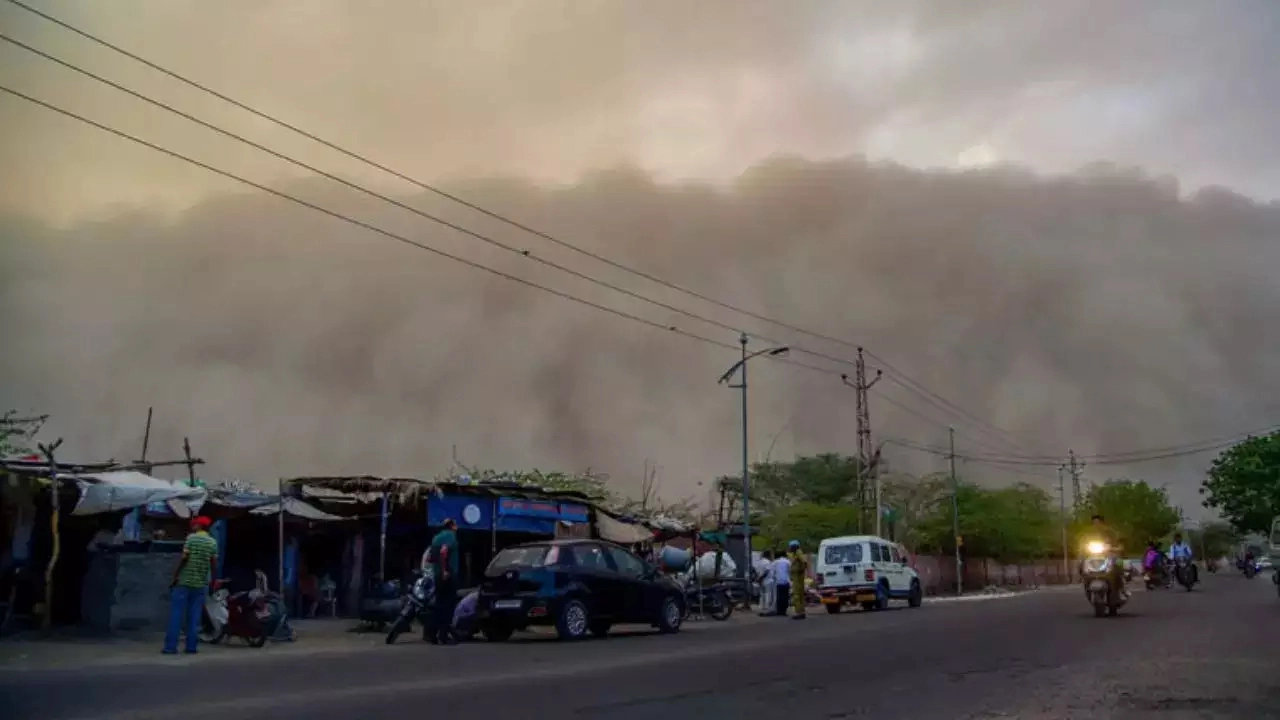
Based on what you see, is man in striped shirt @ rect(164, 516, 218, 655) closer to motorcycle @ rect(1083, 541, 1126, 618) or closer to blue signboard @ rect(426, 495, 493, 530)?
blue signboard @ rect(426, 495, 493, 530)

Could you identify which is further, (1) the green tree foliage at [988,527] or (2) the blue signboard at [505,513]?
(1) the green tree foliage at [988,527]

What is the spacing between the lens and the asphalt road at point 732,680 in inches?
325

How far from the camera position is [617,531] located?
28484 mm

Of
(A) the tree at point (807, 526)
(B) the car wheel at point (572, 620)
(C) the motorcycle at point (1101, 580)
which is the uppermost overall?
(A) the tree at point (807, 526)

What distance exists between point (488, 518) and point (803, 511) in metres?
33.9

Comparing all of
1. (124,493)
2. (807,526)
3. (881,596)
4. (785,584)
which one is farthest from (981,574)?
(124,493)

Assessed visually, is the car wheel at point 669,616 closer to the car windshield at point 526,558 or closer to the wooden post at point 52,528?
the car windshield at point 526,558

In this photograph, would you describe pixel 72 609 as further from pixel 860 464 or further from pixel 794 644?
pixel 860 464

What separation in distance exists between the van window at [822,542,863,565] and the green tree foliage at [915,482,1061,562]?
32.1 m

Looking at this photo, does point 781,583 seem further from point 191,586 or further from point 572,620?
point 191,586

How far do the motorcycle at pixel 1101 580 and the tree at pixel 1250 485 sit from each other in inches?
1937

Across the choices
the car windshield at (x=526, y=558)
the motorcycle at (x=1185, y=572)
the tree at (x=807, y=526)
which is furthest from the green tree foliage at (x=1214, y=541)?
the car windshield at (x=526, y=558)

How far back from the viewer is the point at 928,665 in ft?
38.1

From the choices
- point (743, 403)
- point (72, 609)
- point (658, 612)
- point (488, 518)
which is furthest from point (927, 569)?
point (72, 609)
